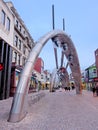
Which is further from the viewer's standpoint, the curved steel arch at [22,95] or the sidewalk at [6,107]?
the sidewalk at [6,107]

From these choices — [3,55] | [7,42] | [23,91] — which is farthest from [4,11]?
[23,91]

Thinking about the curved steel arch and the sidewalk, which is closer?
the curved steel arch

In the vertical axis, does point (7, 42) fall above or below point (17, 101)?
above

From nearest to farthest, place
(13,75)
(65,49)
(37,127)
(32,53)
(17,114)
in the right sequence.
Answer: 1. (37,127)
2. (17,114)
3. (32,53)
4. (13,75)
5. (65,49)

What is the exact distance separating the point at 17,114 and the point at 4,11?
58.7 feet

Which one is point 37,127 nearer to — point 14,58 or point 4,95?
point 4,95

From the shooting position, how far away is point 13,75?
2922cm

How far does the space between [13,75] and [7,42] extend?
5806mm

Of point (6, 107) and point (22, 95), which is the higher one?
point (22, 95)

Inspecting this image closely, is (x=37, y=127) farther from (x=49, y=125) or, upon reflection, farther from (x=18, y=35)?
(x=18, y=35)

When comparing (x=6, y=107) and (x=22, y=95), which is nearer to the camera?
(x=22, y=95)

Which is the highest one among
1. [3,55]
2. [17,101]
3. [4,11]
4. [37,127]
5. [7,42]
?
[4,11]

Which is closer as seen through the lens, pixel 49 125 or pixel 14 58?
pixel 49 125

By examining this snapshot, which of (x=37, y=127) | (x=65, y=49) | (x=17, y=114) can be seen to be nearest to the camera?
(x=37, y=127)
